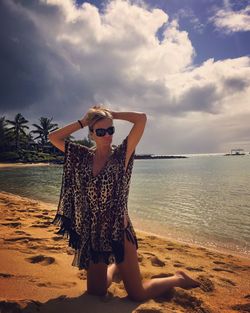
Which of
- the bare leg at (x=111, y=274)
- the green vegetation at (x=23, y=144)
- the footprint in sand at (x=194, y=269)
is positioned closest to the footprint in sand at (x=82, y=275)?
the bare leg at (x=111, y=274)

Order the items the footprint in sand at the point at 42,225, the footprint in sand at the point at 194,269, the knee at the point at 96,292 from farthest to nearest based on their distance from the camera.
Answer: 1. the footprint in sand at the point at 42,225
2. the footprint in sand at the point at 194,269
3. the knee at the point at 96,292

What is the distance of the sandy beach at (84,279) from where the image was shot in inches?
125

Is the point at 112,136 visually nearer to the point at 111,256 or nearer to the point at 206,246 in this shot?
the point at 111,256

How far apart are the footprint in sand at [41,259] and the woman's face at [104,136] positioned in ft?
7.39

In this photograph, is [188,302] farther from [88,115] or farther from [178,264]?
[88,115]

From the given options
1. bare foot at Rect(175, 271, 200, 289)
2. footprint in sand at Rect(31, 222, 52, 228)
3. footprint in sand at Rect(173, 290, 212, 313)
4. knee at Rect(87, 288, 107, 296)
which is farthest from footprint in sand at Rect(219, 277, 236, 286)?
footprint in sand at Rect(31, 222, 52, 228)

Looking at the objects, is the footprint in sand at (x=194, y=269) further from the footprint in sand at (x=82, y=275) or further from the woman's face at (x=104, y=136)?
the woman's face at (x=104, y=136)

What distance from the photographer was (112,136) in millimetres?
3443

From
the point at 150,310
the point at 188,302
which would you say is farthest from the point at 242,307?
the point at 150,310

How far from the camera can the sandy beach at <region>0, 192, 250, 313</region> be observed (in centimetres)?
317

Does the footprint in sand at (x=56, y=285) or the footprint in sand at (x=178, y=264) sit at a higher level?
the footprint in sand at (x=56, y=285)

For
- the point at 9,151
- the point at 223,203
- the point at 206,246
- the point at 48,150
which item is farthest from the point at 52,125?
the point at 206,246

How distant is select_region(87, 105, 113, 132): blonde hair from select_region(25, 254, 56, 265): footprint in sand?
244cm

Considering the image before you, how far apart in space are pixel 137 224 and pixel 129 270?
22.9 ft
